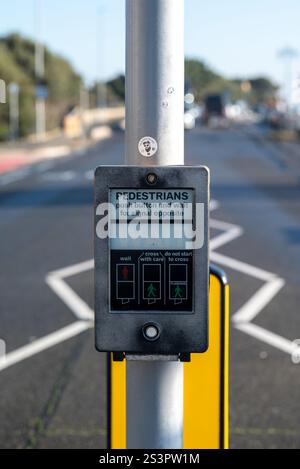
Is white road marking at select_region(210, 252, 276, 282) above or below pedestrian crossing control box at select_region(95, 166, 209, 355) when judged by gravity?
below

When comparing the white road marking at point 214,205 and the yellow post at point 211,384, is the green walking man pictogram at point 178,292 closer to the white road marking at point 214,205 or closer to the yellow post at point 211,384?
the yellow post at point 211,384

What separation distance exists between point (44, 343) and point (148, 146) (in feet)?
17.3

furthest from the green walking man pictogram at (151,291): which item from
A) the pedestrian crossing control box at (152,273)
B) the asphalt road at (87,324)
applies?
the asphalt road at (87,324)

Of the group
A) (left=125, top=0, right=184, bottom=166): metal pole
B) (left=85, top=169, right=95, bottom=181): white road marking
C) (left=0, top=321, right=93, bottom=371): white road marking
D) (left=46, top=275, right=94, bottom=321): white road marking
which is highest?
(left=125, top=0, right=184, bottom=166): metal pole

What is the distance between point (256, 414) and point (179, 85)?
3.81 metres

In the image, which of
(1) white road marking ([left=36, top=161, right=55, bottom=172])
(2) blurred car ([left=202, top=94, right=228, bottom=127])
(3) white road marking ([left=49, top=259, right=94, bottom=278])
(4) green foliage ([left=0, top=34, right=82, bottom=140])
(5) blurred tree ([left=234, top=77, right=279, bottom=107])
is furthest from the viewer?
(5) blurred tree ([left=234, top=77, right=279, bottom=107])

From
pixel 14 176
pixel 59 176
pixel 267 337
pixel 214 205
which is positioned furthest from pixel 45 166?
pixel 267 337

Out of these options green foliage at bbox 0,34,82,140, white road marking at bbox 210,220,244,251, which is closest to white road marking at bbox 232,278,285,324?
white road marking at bbox 210,220,244,251

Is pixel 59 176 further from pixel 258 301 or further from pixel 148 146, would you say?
pixel 148 146

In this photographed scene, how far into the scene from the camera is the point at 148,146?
8.72ft

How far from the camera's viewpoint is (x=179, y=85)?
2.67 meters

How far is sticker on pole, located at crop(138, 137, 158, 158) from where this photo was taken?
2.65 meters

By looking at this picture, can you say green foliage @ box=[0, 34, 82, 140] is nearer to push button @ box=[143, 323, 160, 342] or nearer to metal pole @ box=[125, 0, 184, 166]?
metal pole @ box=[125, 0, 184, 166]

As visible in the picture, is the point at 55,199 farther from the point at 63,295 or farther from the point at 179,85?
the point at 179,85
